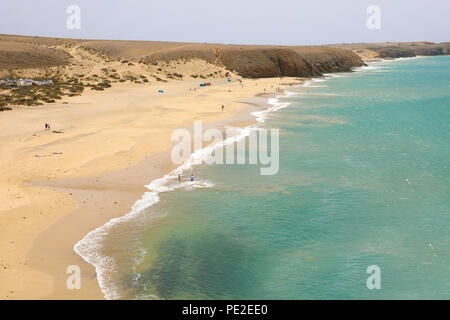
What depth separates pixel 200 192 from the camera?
918 inches

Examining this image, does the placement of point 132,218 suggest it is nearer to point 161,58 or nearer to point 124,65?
point 124,65

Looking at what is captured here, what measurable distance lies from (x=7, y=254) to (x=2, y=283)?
7.47 feet

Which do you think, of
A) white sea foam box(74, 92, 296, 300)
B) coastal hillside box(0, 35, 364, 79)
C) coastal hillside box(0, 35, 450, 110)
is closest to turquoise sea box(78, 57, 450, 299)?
white sea foam box(74, 92, 296, 300)

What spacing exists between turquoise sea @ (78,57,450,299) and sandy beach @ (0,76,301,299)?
1411 millimetres

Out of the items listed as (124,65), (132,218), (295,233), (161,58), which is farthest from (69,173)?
(161,58)

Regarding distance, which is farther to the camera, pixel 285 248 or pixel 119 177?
pixel 119 177

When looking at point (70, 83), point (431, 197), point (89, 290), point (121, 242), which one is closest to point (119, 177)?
point (121, 242)

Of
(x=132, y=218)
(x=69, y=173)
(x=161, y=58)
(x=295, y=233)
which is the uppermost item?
(x=161, y=58)

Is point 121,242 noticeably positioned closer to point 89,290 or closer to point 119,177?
point 89,290

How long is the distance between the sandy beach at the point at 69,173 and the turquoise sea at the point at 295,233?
1411mm

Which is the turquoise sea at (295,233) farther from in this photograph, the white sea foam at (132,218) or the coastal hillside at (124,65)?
the coastal hillside at (124,65)

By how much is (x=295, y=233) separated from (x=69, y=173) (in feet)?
47.6

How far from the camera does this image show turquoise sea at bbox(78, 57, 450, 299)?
47.3 feet

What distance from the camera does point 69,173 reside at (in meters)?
25.1
